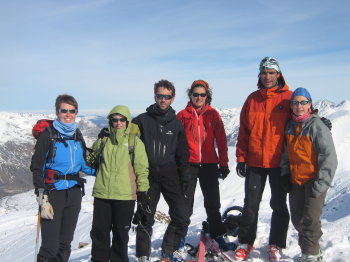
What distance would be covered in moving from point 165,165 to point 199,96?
5.78 feet

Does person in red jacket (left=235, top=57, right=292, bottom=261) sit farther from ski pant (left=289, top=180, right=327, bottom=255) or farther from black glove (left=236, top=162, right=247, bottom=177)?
ski pant (left=289, top=180, right=327, bottom=255)

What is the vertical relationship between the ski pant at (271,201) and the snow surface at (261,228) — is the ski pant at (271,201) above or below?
above

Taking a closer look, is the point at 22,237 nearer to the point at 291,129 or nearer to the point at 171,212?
the point at 171,212

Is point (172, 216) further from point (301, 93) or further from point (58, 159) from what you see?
point (301, 93)

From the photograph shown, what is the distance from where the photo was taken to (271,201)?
609 centimetres

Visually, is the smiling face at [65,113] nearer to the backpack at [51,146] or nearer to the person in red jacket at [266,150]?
the backpack at [51,146]

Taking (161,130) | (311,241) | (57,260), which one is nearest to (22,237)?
(57,260)

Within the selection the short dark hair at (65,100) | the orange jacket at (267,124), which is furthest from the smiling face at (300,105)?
the short dark hair at (65,100)

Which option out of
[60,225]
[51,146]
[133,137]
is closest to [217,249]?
[133,137]

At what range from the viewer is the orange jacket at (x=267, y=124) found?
5832 mm

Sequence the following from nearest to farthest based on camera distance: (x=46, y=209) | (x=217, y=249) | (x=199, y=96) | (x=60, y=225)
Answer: (x=46, y=209) → (x=60, y=225) → (x=217, y=249) → (x=199, y=96)

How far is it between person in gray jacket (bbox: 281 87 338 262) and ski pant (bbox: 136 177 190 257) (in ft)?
6.62

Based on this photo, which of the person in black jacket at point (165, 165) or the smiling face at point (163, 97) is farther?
the smiling face at point (163, 97)

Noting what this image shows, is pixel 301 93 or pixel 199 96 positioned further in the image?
pixel 199 96
